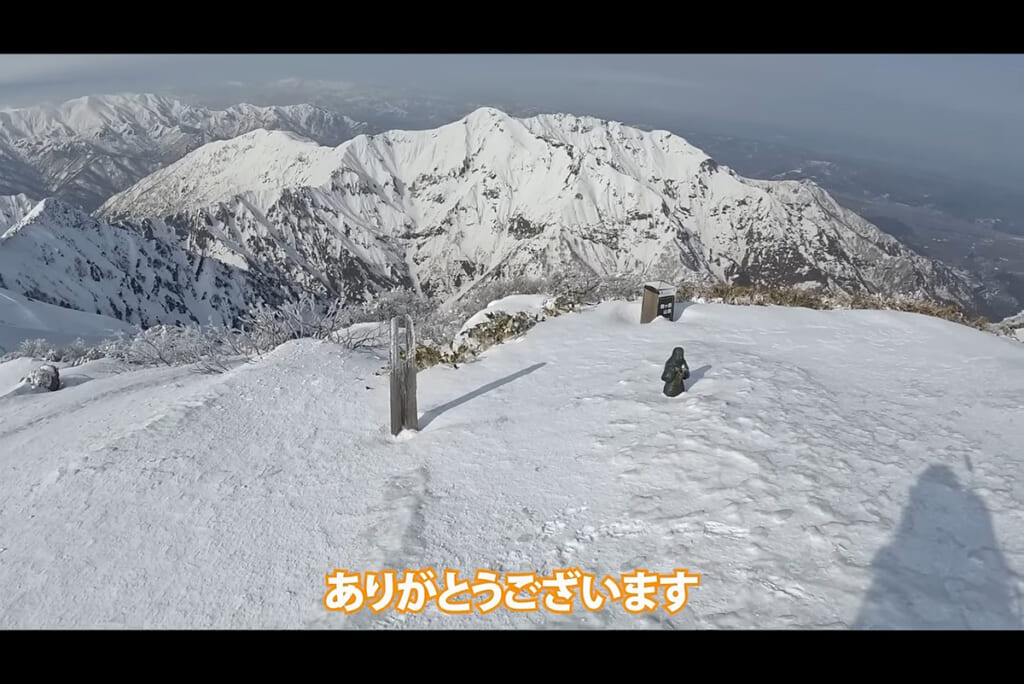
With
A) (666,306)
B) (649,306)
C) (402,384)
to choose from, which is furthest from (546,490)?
(666,306)

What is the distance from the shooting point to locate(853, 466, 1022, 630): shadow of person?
4.91 m

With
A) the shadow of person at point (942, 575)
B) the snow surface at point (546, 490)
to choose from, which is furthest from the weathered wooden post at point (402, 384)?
the shadow of person at point (942, 575)

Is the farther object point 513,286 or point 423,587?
point 513,286

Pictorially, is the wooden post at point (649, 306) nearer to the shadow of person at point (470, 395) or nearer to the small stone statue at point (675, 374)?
the shadow of person at point (470, 395)

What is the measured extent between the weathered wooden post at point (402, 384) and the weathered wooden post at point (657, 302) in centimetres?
699

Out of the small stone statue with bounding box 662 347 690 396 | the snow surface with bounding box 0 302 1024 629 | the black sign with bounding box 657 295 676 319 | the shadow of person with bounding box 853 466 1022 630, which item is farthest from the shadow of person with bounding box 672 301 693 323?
the shadow of person with bounding box 853 466 1022 630

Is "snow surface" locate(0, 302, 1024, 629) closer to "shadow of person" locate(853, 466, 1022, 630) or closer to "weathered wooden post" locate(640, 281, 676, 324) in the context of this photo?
"shadow of person" locate(853, 466, 1022, 630)

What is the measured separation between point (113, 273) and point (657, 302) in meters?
165

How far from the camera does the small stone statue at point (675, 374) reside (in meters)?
9.35

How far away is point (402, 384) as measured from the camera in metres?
9.00

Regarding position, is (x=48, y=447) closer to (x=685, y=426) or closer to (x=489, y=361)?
(x=489, y=361)
